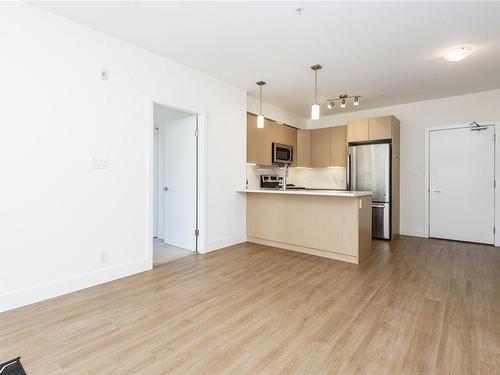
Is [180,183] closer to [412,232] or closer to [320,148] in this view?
[320,148]

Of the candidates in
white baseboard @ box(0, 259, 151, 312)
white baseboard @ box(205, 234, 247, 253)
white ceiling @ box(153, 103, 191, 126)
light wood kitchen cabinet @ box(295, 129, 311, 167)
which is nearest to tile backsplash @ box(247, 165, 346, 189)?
light wood kitchen cabinet @ box(295, 129, 311, 167)

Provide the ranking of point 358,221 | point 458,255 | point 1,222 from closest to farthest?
point 1,222
point 358,221
point 458,255

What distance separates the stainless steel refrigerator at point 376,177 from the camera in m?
5.12

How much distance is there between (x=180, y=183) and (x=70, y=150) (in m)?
1.84

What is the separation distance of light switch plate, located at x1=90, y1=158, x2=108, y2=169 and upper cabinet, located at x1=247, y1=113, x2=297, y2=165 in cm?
269

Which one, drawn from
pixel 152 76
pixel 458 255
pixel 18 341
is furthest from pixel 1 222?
pixel 458 255

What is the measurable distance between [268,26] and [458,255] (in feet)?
13.9

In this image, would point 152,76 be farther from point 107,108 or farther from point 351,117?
point 351,117

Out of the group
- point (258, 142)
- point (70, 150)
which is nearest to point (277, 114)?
point (258, 142)

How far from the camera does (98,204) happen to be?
9.59ft

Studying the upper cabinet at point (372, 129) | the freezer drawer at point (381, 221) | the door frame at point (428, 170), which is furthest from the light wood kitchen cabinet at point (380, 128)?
the freezer drawer at point (381, 221)

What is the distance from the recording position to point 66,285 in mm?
→ 2678

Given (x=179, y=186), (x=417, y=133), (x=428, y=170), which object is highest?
(x=417, y=133)

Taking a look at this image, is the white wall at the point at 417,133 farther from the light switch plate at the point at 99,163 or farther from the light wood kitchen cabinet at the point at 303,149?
the light switch plate at the point at 99,163
